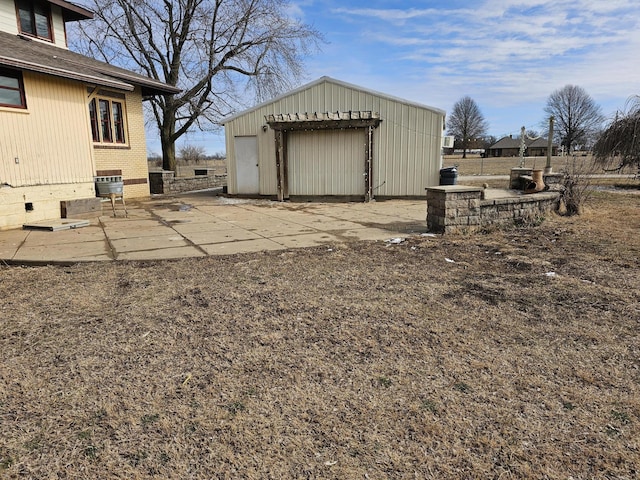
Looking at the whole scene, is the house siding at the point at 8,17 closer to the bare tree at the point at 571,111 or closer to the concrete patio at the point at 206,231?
the concrete patio at the point at 206,231

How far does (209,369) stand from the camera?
2881 millimetres

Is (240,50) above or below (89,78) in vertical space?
above

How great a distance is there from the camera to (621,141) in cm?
1648

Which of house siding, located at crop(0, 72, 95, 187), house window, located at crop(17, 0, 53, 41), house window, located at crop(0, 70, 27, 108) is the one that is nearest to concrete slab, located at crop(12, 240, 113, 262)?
house siding, located at crop(0, 72, 95, 187)

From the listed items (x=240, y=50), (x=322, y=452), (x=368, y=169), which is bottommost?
(x=322, y=452)

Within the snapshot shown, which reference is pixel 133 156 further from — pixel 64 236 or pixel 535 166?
pixel 535 166

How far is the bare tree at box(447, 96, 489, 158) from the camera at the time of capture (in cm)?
7156

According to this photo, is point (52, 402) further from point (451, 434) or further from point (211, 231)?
point (211, 231)

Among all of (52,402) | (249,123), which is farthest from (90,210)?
(52,402)

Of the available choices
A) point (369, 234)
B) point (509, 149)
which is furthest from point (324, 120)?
point (509, 149)

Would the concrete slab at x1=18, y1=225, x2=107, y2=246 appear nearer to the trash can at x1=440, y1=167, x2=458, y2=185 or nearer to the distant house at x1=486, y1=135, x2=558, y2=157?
the trash can at x1=440, y1=167, x2=458, y2=185

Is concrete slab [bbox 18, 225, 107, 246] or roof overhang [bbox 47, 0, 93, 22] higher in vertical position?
roof overhang [bbox 47, 0, 93, 22]

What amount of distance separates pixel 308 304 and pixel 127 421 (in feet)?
6.74

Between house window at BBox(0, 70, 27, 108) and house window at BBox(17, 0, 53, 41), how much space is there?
6.05 m
